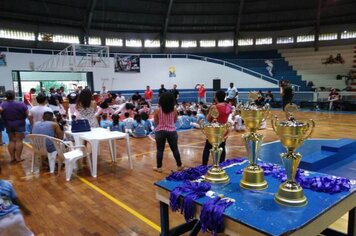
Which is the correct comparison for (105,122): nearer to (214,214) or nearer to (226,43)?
(214,214)

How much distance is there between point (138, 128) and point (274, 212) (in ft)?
22.3

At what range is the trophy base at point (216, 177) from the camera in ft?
6.25

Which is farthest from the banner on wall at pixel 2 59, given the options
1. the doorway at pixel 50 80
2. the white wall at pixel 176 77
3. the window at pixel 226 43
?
the window at pixel 226 43

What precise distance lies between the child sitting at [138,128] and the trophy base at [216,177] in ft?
20.5

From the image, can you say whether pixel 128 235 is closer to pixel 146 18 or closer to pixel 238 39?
pixel 146 18

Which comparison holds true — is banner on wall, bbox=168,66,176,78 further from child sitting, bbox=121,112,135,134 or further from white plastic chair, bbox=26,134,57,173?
white plastic chair, bbox=26,134,57,173

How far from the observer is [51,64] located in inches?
610

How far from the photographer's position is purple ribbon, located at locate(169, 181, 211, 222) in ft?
5.53

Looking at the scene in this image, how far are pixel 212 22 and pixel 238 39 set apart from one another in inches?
91.8

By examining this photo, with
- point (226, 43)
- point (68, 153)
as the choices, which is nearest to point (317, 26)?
point (226, 43)

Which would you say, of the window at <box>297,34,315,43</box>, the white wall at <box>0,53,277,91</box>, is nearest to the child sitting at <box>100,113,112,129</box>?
the white wall at <box>0,53,277,91</box>

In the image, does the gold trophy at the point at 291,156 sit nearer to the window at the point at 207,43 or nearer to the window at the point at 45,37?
the window at the point at 45,37

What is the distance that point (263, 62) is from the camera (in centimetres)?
1977

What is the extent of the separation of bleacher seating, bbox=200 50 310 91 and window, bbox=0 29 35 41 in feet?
37.9
